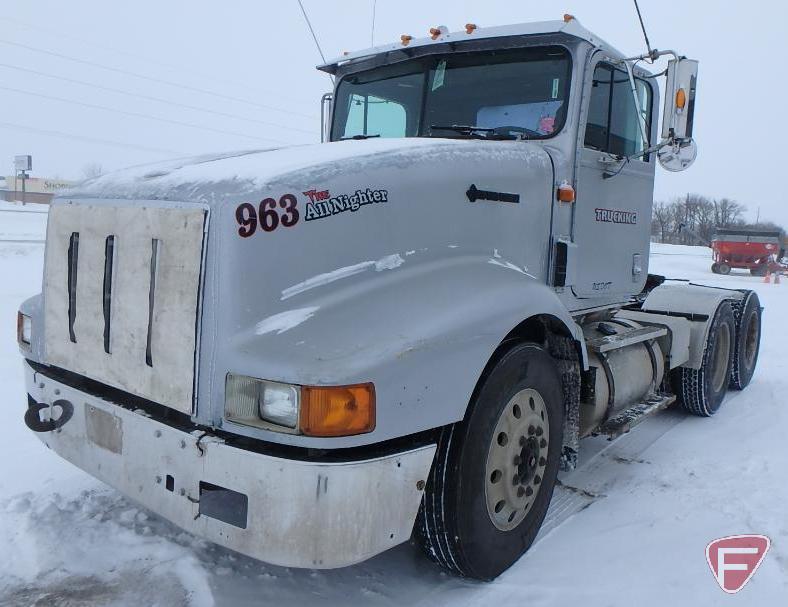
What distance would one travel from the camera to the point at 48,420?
299 cm

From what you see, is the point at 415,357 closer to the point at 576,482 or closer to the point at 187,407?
the point at 187,407

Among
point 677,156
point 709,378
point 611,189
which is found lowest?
point 709,378

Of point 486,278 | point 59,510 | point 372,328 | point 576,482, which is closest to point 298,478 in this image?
point 372,328

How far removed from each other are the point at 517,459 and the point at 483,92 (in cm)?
204

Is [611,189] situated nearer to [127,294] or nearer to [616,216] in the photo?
[616,216]

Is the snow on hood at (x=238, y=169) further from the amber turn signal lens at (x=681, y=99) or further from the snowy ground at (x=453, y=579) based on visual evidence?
the snowy ground at (x=453, y=579)

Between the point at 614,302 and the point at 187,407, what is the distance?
125 inches

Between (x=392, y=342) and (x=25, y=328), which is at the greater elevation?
(x=392, y=342)

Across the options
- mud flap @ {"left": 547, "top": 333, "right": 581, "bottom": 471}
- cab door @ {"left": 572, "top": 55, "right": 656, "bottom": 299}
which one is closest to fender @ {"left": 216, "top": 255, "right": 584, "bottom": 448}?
mud flap @ {"left": 547, "top": 333, "right": 581, "bottom": 471}

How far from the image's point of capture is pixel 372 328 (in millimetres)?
2344

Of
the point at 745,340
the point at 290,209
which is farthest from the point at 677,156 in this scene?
the point at 745,340

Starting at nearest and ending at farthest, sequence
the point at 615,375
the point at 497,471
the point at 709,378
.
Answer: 1. the point at 497,471
2. the point at 615,375
3. the point at 709,378

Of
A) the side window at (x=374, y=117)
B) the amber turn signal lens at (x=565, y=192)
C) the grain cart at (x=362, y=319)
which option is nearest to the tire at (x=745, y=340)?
the grain cart at (x=362, y=319)

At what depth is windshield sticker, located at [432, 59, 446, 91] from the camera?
3.84 metres
